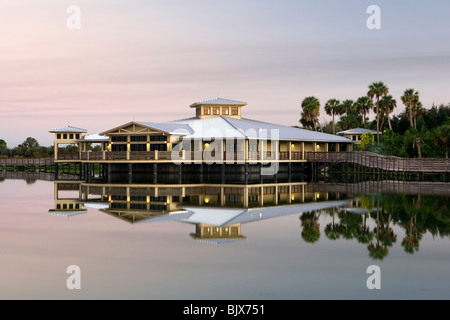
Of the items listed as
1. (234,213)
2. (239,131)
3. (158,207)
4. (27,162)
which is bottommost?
(234,213)

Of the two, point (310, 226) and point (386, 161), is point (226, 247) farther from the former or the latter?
point (386, 161)

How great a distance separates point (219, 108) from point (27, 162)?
3313 centimetres

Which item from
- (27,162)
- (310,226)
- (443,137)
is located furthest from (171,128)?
(27,162)

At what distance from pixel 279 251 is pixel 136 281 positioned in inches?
229

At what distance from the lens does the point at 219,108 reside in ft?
214

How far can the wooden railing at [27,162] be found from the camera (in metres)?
78.7

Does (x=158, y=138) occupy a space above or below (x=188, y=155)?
above

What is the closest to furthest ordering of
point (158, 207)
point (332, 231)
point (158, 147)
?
point (332, 231) → point (158, 207) → point (158, 147)

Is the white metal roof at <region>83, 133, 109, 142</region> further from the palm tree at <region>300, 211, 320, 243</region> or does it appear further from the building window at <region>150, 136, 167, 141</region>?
the palm tree at <region>300, 211, 320, 243</region>

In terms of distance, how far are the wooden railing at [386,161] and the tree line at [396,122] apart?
6807 millimetres

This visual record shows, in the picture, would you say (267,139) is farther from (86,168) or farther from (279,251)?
(279,251)

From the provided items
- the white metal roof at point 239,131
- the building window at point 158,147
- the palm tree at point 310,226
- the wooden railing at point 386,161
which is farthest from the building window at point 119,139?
the palm tree at point 310,226

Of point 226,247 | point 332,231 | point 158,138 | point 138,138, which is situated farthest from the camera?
point 138,138

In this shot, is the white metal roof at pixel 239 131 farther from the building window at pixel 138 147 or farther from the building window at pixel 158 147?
the building window at pixel 138 147
